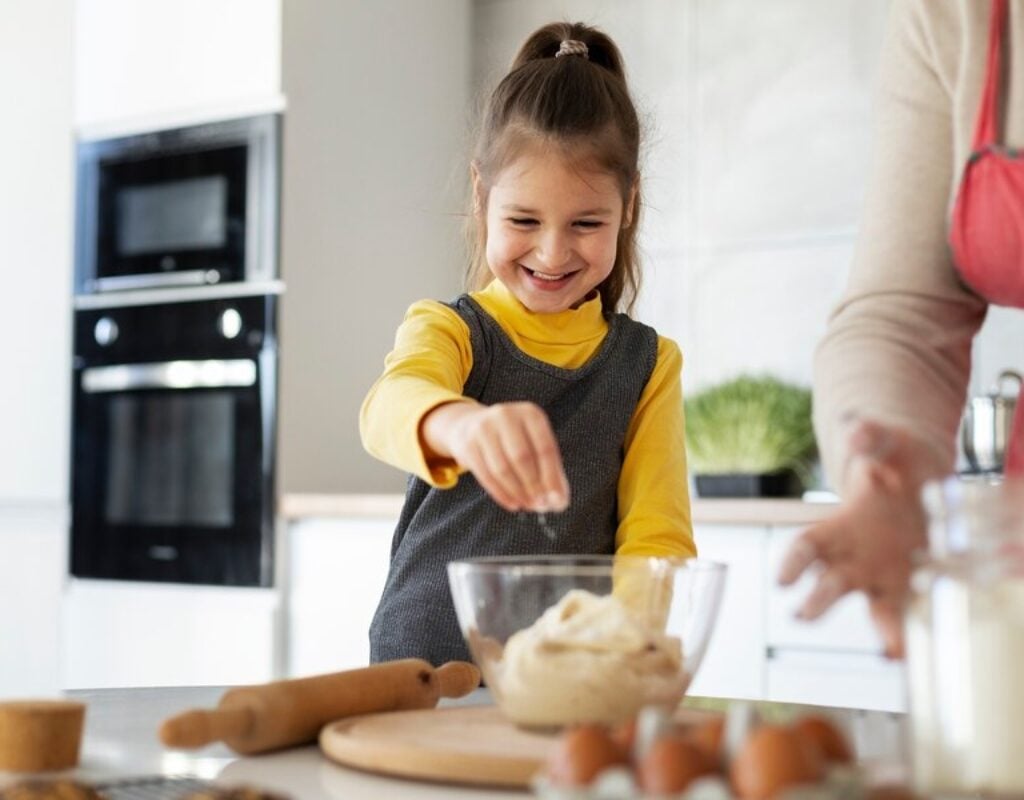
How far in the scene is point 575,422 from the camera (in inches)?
60.1

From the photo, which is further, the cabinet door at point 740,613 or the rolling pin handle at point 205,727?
the cabinet door at point 740,613

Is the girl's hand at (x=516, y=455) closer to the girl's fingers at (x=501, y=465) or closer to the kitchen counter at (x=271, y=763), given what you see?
the girl's fingers at (x=501, y=465)

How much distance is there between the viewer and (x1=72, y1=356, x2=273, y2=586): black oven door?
112 inches

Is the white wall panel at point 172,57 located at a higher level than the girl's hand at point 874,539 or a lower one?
higher

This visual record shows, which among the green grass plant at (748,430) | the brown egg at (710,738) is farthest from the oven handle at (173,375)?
the brown egg at (710,738)

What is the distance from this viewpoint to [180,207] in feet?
9.84

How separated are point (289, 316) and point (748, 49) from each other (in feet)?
3.71

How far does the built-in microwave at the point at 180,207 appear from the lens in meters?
2.86

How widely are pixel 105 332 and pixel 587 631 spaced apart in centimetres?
243

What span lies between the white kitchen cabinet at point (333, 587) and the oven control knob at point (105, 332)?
62cm

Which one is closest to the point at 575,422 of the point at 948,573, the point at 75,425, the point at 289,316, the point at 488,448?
the point at 488,448

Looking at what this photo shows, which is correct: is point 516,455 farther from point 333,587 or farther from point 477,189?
point 333,587

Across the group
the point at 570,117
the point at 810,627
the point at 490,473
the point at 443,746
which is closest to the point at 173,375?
the point at 810,627

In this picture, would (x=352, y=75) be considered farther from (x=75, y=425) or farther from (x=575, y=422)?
(x=575, y=422)
